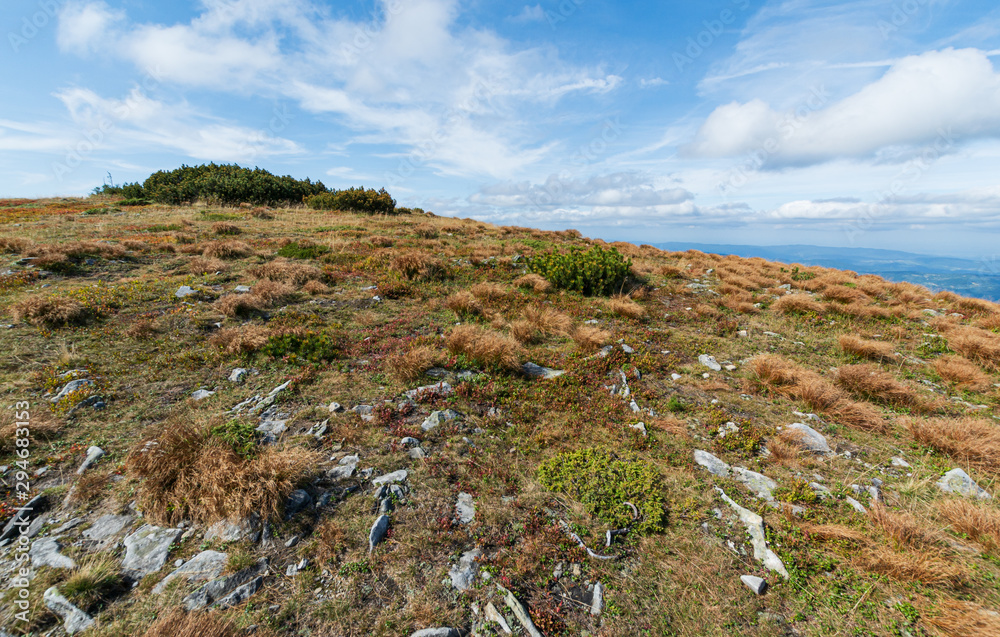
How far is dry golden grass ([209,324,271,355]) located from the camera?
752 centimetres

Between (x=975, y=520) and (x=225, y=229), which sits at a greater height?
(x=225, y=229)

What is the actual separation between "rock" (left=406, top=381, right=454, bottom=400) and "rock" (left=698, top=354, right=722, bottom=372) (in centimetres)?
604

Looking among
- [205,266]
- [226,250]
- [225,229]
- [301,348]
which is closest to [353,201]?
[225,229]

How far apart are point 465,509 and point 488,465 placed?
0.87 m

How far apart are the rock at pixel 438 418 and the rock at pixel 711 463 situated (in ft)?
12.5

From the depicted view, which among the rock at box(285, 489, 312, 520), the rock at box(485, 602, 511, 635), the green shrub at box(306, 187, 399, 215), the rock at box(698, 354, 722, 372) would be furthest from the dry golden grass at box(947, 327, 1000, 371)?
the green shrub at box(306, 187, 399, 215)

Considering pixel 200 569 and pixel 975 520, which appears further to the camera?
pixel 975 520

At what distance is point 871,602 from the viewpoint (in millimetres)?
3418

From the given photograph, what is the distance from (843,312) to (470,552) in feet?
49.3

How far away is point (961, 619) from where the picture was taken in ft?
10.2

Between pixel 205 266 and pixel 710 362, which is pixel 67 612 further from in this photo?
pixel 205 266

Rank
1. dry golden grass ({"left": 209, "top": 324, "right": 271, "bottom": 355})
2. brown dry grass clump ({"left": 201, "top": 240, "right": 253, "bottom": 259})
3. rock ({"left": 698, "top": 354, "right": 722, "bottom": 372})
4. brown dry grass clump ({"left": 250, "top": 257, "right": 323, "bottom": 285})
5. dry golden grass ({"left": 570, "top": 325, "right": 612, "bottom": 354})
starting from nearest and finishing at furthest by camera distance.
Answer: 1. dry golden grass ({"left": 209, "top": 324, "right": 271, "bottom": 355})
2. rock ({"left": 698, "top": 354, "right": 722, "bottom": 372})
3. dry golden grass ({"left": 570, "top": 325, "right": 612, "bottom": 354})
4. brown dry grass clump ({"left": 250, "top": 257, "right": 323, "bottom": 285})
5. brown dry grass clump ({"left": 201, "top": 240, "right": 253, "bottom": 259})

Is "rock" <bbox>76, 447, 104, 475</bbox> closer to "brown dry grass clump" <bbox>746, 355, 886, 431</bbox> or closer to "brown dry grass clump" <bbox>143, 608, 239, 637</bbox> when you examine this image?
"brown dry grass clump" <bbox>143, 608, 239, 637</bbox>

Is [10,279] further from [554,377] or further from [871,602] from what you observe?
[871,602]
